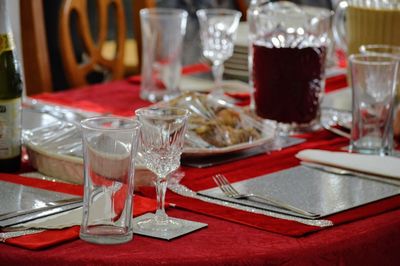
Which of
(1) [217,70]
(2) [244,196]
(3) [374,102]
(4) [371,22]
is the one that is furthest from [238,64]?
(2) [244,196]

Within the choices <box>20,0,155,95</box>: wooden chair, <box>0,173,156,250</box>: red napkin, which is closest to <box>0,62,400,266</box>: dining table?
<box>0,173,156,250</box>: red napkin

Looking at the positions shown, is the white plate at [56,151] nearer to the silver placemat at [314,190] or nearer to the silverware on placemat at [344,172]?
the silver placemat at [314,190]

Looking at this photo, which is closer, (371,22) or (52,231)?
(52,231)

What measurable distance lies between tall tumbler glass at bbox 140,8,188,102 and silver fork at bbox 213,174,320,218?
51 cm

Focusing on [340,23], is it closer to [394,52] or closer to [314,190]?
[394,52]

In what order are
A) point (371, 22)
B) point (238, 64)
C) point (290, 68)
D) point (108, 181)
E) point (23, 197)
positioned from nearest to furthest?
point (108, 181) → point (23, 197) → point (290, 68) → point (371, 22) → point (238, 64)

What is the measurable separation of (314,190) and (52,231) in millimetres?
359

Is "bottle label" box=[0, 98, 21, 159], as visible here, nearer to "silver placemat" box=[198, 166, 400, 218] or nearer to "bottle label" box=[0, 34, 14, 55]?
"bottle label" box=[0, 34, 14, 55]

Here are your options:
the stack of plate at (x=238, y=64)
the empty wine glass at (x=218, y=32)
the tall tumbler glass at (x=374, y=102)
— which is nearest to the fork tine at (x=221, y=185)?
the tall tumbler glass at (x=374, y=102)

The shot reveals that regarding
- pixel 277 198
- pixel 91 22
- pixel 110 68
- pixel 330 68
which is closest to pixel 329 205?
pixel 277 198

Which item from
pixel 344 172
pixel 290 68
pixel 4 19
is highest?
pixel 4 19

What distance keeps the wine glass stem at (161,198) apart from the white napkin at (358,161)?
329mm

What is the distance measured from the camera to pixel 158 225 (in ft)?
3.29

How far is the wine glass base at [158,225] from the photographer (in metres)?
0.99
